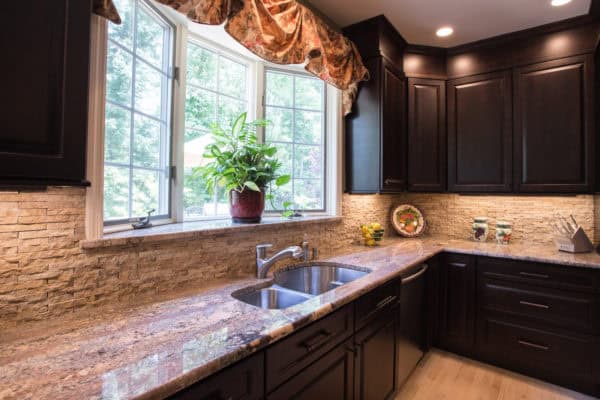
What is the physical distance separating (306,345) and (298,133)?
5.54ft

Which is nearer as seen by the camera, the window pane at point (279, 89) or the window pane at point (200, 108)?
the window pane at point (200, 108)

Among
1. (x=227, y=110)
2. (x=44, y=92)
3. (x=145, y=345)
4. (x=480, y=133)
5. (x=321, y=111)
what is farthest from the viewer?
(x=480, y=133)

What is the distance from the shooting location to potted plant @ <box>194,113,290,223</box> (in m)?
1.78

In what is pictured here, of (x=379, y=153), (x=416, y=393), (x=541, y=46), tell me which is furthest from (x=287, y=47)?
(x=416, y=393)

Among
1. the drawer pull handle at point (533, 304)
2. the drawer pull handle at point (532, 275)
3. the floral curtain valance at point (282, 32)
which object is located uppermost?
the floral curtain valance at point (282, 32)

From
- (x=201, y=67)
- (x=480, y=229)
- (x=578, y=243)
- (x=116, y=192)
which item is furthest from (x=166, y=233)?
(x=578, y=243)

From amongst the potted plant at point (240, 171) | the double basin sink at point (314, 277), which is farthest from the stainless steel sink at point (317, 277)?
the potted plant at point (240, 171)

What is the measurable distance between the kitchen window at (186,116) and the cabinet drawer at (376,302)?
0.85 m

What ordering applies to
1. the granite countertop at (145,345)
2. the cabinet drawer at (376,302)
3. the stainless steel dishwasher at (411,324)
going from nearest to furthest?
the granite countertop at (145,345)
the cabinet drawer at (376,302)
the stainless steel dishwasher at (411,324)

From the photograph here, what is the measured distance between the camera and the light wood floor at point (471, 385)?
2.05 metres

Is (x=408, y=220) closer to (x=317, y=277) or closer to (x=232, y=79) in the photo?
(x=317, y=277)

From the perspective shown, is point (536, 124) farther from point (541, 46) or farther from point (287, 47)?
point (287, 47)

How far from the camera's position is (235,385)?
0.87 metres

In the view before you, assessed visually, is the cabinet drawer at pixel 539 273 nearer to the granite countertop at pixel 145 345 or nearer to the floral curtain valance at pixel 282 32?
the granite countertop at pixel 145 345
